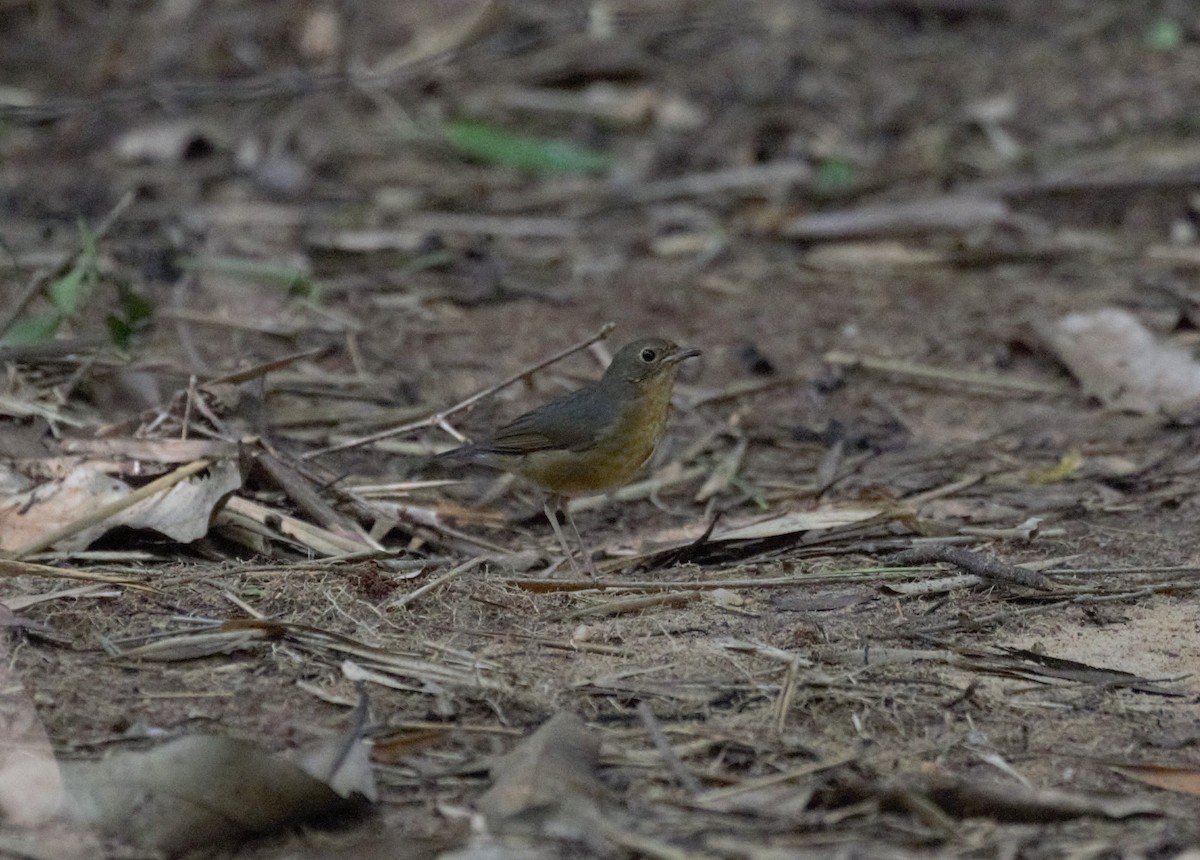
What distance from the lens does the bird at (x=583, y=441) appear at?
6344 millimetres

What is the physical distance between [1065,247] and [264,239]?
4.61 metres

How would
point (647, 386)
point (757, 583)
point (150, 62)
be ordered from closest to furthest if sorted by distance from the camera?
point (757, 583)
point (647, 386)
point (150, 62)

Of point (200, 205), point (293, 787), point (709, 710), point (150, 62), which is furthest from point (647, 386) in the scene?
point (150, 62)

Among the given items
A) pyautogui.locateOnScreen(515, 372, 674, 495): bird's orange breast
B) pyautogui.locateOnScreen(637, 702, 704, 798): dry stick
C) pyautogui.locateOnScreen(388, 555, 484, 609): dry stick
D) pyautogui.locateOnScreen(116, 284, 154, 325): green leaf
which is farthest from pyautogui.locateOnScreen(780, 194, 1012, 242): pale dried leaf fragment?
pyautogui.locateOnScreen(637, 702, 704, 798): dry stick

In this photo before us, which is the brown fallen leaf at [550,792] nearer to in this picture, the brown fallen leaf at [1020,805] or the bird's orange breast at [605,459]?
the brown fallen leaf at [1020,805]

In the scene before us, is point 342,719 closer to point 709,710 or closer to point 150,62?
point 709,710

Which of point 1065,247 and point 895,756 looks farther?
point 1065,247

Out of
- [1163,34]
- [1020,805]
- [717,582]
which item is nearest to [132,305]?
[717,582]

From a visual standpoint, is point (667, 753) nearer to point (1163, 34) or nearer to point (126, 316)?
point (126, 316)

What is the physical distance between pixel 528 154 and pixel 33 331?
4.67 meters

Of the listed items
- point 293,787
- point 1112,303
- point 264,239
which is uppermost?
point 293,787

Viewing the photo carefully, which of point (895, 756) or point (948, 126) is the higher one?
point (895, 756)

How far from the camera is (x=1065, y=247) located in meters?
9.47

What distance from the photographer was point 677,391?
7863mm
